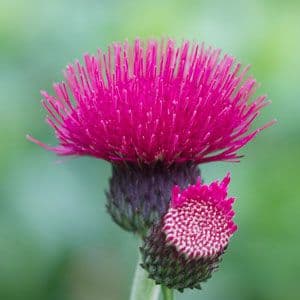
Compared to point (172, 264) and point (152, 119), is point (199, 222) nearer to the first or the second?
point (172, 264)

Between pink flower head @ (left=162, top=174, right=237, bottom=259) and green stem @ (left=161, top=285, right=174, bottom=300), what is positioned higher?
pink flower head @ (left=162, top=174, right=237, bottom=259)

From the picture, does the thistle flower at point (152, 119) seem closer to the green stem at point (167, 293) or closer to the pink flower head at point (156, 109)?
the pink flower head at point (156, 109)

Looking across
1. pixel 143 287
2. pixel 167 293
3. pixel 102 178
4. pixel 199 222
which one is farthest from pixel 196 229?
pixel 102 178

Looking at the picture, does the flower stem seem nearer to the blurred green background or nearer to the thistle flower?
the thistle flower

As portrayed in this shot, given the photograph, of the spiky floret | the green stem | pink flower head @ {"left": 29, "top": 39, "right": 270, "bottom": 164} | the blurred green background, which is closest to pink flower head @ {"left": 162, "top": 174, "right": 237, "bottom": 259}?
the spiky floret

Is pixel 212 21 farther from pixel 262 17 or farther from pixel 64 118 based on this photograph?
pixel 64 118

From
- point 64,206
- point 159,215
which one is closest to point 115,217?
point 159,215

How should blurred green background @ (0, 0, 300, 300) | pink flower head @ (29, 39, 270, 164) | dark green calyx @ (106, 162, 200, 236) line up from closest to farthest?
pink flower head @ (29, 39, 270, 164) < dark green calyx @ (106, 162, 200, 236) < blurred green background @ (0, 0, 300, 300)
